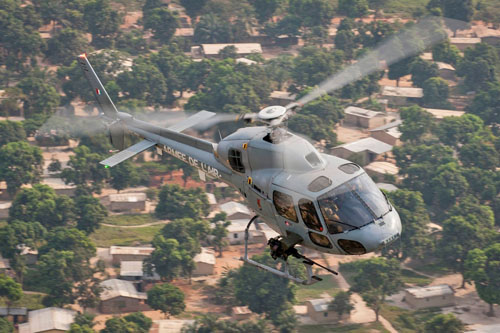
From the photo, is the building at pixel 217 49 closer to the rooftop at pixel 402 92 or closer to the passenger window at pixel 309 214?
the rooftop at pixel 402 92

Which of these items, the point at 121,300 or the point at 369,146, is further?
the point at 369,146

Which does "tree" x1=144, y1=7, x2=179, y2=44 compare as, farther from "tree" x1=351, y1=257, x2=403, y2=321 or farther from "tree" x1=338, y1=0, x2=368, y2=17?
"tree" x1=351, y1=257, x2=403, y2=321

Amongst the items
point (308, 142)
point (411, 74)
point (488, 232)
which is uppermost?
point (308, 142)

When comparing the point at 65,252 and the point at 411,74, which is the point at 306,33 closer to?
the point at 411,74

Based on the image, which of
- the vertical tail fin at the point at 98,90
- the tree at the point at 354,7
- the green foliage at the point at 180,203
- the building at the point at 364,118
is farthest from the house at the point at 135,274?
the tree at the point at 354,7

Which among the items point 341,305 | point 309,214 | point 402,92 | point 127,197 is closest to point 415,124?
point 402,92

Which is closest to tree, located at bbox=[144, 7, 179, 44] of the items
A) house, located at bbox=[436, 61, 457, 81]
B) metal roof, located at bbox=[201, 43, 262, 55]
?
metal roof, located at bbox=[201, 43, 262, 55]

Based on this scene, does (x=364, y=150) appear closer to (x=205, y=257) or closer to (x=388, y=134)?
(x=388, y=134)

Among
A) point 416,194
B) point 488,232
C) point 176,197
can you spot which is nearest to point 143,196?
point 176,197
